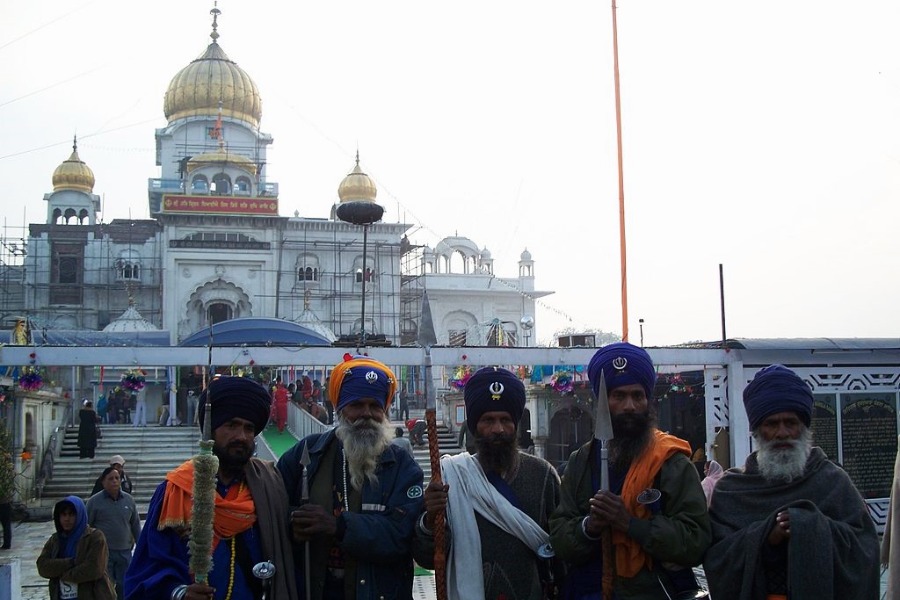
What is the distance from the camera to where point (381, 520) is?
4281mm

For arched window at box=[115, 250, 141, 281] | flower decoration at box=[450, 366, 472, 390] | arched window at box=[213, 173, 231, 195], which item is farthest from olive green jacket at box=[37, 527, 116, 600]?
arched window at box=[213, 173, 231, 195]

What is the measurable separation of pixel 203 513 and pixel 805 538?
95.1 inches

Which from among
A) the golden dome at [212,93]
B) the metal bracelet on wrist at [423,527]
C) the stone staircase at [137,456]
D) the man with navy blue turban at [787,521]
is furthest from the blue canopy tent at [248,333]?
the golden dome at [212,93]

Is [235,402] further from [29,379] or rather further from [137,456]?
[137,456]

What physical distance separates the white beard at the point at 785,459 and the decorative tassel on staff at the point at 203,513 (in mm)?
2328

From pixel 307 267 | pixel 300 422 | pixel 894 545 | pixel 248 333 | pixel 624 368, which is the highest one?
pixel 307 267

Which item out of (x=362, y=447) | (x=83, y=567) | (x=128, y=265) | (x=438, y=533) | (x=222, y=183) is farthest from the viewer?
(x=222, y=183)

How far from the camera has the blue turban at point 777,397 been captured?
422 cm

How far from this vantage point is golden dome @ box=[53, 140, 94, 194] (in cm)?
4456

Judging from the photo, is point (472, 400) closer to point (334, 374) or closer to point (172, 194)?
point (334, 374)

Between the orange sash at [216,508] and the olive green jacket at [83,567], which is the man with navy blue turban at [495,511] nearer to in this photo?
the orange sash at [216,508]

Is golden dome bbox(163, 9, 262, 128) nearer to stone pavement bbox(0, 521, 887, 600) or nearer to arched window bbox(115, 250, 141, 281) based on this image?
arched window bbox(115, 250, 141, 281)

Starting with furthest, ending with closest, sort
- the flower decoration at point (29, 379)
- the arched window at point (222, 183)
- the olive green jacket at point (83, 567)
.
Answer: the arched window at point (222, 183), the flower decoration at point (29, 379), the olive green jacket at point (83, 567)

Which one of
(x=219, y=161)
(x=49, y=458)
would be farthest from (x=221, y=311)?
(x=49, y=458)
